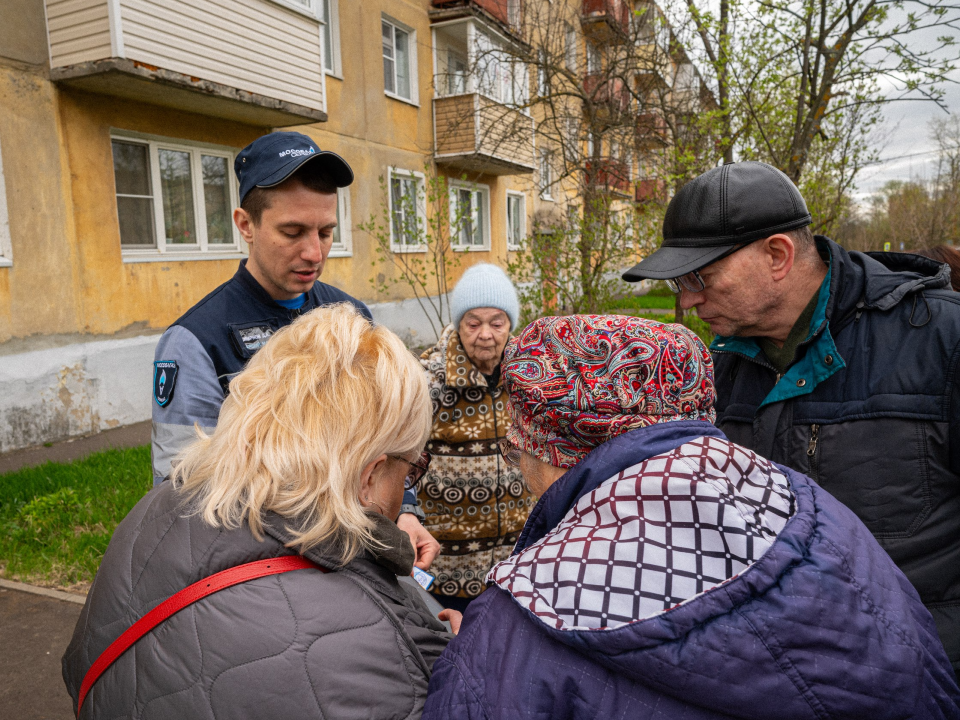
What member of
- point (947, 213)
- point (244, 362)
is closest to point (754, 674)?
point (244, 362)

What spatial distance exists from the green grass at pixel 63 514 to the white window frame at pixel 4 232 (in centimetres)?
228

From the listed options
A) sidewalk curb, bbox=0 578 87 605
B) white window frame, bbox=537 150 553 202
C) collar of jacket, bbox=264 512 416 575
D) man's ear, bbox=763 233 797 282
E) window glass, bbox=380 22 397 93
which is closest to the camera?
collar of jacket, bbox=264 512 416 575

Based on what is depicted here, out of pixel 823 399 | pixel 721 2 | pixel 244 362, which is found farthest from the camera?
pixel 721 2

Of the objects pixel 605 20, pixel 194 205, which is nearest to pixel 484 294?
pixel 605 20

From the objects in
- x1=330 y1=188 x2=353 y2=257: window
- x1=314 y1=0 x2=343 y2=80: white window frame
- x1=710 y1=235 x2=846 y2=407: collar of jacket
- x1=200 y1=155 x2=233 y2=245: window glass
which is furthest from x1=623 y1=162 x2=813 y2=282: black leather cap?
x1=314 y1=0 x2=343 y2=80: white window frame

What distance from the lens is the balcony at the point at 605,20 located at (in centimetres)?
754

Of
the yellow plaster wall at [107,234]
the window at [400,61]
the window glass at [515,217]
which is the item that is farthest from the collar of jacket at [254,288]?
the window glass at [515,217]

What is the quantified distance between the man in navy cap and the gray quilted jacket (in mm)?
676

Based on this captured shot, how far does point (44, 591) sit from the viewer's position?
376cm

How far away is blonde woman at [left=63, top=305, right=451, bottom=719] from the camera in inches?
40.1

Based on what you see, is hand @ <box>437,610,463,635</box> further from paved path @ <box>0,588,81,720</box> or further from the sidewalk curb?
the sidewalk curb

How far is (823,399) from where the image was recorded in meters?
1.78

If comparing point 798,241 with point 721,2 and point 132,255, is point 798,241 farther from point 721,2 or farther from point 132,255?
A: point 132,255

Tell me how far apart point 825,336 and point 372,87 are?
11.3 meters
